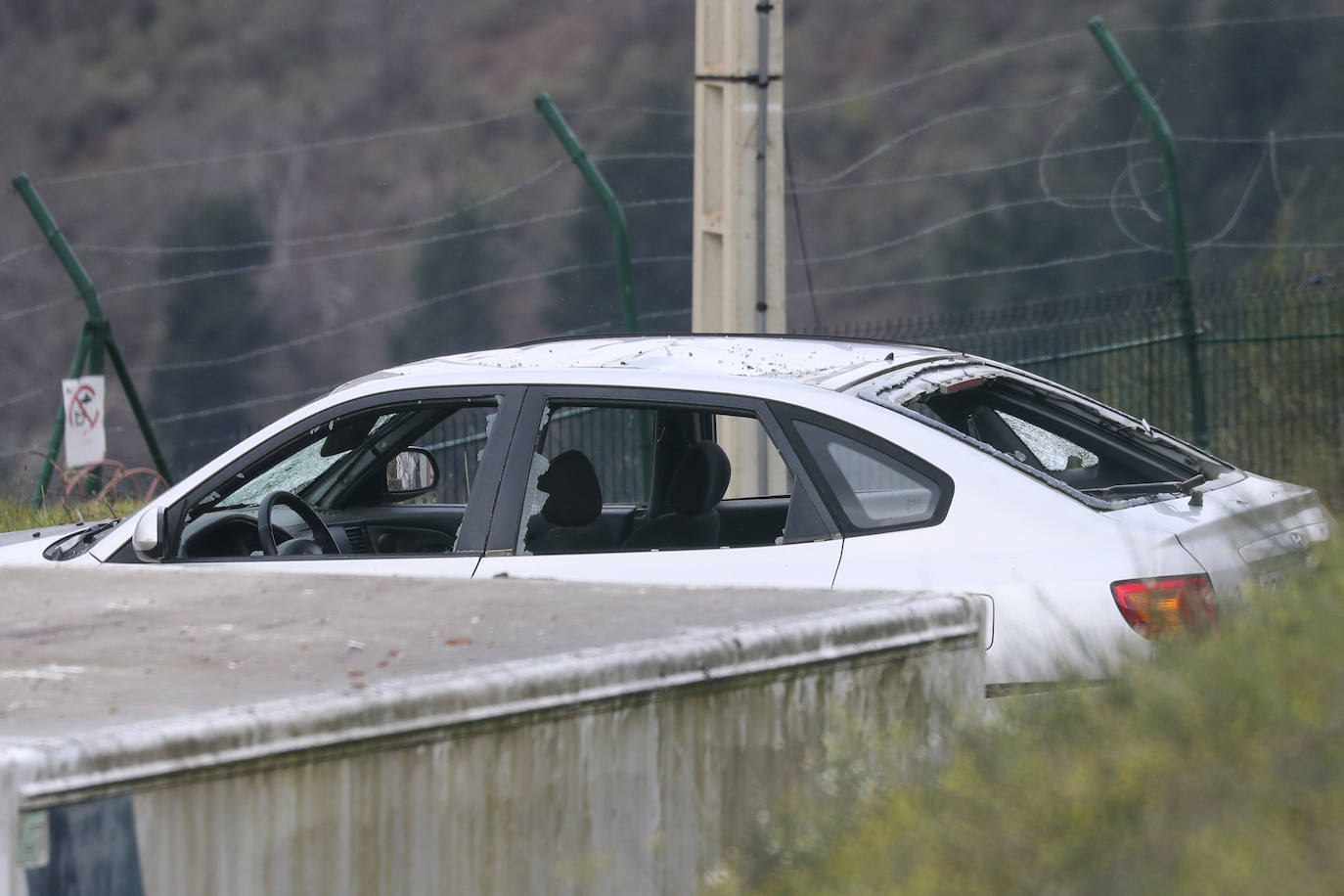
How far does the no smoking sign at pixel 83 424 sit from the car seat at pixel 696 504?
→ 582 cm

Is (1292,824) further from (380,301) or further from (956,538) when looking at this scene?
(380,301)

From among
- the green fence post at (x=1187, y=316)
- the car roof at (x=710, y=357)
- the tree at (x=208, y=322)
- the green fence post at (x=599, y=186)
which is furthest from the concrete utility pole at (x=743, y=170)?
the tree at (x=208, y=322)

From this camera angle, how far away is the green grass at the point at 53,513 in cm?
886

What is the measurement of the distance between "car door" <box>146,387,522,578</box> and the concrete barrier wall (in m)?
1.41

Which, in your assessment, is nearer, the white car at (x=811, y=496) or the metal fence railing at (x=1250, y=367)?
the white car at (x=811, y=496)

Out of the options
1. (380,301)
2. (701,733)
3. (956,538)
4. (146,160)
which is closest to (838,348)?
(956,538)

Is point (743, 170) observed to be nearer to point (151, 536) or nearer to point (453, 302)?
point (151, 536)

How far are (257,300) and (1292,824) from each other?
55.5m

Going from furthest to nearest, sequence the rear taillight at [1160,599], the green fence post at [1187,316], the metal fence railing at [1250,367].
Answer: the metal fence railing at [1250,367], the green fence post at [1187,316], the rear taillight at [1160,599]

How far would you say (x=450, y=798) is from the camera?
2.29m

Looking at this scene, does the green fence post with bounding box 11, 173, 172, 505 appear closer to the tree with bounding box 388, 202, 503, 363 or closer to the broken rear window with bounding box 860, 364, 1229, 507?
the broken rear window with bounding box 860, 364, 1229, 507

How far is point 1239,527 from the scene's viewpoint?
3656 mm

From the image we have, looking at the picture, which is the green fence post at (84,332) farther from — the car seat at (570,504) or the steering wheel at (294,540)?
the car seat at (570,504)

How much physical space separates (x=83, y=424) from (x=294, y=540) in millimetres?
5287
